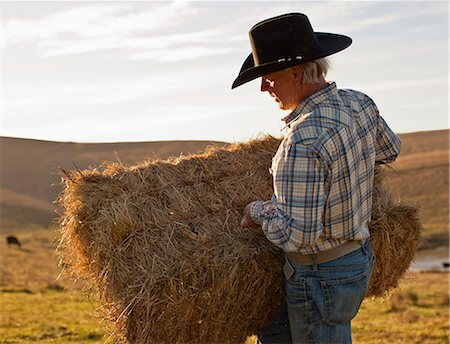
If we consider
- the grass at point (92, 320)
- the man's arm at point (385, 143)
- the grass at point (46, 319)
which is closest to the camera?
the man's arm at point (385, 143)

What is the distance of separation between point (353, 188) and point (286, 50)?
98 centimetres

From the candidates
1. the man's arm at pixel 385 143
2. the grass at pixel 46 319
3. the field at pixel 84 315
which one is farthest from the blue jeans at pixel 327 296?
the grass at pixel 46 319

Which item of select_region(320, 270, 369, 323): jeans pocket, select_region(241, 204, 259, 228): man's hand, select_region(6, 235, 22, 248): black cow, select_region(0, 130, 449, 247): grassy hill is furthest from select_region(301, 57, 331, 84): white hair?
select_region(6, 235, 22, 248): black cow

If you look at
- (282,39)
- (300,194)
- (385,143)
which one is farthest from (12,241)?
(300,194)

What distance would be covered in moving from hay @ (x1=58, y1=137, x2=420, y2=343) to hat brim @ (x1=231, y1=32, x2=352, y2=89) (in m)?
1.09

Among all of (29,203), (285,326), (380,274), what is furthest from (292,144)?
(29,203)

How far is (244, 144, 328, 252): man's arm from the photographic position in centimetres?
399

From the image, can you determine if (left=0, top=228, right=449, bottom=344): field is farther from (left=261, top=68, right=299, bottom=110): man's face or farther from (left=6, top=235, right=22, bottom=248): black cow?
(left=6, top=235, right=22, bottom=248): black cow

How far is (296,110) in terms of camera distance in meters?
4.31

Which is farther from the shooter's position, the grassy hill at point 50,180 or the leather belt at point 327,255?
the grassy hill at point 50,180

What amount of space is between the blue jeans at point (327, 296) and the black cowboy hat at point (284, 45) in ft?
4.27

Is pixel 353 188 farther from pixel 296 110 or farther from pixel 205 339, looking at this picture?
pixel 205 339

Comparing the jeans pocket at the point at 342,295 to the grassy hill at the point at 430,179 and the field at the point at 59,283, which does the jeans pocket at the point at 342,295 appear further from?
the grassy hill at the point at 430,179

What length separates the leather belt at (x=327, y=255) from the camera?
14.2 ft
